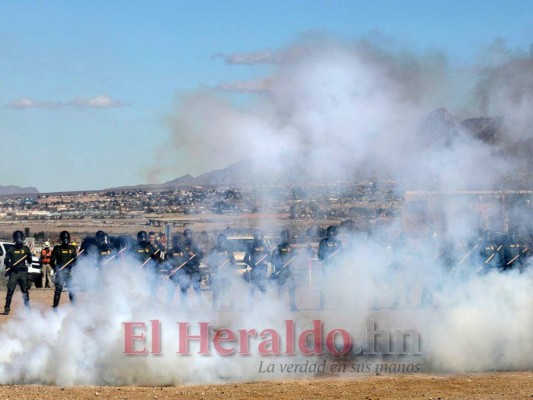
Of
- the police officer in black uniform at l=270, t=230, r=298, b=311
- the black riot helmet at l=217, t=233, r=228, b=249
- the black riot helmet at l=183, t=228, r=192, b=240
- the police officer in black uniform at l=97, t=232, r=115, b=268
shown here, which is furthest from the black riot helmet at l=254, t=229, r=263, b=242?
the police officer in black uniform at l=97, t=232, r=115, b=268

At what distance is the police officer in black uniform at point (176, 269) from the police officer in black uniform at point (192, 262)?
96mm

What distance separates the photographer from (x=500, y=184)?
26250 mm

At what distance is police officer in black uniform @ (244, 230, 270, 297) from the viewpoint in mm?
23469

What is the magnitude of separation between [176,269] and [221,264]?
2.69 m

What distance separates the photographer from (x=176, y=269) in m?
22.0

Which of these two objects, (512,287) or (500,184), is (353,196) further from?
(512,287)

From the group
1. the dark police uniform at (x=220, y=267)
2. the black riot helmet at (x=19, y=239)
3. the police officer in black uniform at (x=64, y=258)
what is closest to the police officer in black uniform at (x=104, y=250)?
the police officer in black uniform at (x=64, y=258)

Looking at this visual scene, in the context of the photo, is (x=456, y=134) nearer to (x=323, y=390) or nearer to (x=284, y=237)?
(x=284, y=237)

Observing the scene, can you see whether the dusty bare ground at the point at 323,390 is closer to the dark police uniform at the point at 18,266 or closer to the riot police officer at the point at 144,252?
the riot police officer at the point at 144,252

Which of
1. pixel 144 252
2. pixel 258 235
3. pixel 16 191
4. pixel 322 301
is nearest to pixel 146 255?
pixel 144 252

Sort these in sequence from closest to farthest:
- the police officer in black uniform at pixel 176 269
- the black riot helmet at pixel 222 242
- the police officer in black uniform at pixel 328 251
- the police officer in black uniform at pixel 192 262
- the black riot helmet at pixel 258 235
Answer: the police officer in black uniform at pixel 176 269 → the police officer in black uniform at pixel 192 262 → the police officer in black uniform at pixel 328 251 → the black riot helmet at pixel 258 235 → the black riot helmet at pixel 222 242

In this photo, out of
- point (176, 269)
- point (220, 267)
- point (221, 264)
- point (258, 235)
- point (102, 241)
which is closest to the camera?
point (176, 269)

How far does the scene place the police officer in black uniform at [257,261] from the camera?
23.5 m

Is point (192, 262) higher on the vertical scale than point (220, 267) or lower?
higher
